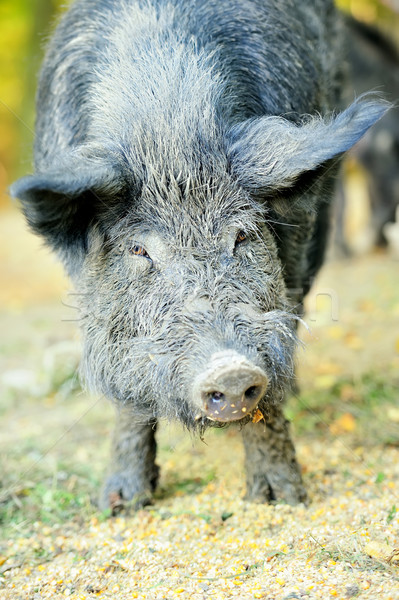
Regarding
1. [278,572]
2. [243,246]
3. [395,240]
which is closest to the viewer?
[278,572]

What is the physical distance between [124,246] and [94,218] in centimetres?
21

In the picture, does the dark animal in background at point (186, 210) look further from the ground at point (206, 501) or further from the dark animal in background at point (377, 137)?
the dark animal in background at point (377, 137)

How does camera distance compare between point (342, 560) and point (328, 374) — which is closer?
point (342, 560)

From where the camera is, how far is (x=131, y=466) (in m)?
4.26

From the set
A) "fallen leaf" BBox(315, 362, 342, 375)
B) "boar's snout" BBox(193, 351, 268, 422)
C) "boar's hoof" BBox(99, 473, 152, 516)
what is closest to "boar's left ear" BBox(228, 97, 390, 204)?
"boar's snout" BBox(193, 351, 268, 422)

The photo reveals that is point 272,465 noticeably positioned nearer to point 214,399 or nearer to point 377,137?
point 214,399

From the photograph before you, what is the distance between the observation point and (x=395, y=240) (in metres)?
12.6

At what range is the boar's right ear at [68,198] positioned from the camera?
3.01 meters

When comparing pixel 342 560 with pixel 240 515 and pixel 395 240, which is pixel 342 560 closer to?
pixel 240 515

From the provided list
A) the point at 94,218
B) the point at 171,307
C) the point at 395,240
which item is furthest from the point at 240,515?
the point at 395,240

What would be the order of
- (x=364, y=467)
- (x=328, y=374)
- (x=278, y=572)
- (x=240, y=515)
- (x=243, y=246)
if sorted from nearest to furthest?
(x=278, y=572) → (x=243, y=246) → (x=240, y=515) → (x=364, y=467) → (x=328, y=374)

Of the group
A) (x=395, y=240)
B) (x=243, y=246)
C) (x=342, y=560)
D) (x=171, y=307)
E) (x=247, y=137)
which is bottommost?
(x=395, y=240)

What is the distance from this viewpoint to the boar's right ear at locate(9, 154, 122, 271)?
118 inches

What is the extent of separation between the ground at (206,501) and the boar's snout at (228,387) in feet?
2.39
